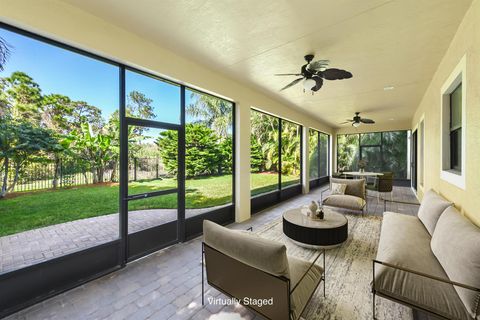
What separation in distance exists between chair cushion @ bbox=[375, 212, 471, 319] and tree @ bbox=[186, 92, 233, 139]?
3.33 meters

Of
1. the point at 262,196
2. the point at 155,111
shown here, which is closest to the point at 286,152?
the point at 262,196

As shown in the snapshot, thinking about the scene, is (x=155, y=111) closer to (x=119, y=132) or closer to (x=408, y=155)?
(x=119, y=132)

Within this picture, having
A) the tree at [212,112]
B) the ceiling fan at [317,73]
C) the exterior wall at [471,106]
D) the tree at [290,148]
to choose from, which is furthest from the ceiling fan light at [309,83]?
the tree at [290,148]

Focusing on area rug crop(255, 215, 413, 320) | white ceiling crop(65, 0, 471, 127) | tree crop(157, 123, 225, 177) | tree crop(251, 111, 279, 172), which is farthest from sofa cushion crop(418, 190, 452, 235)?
tree crop(251, 111, 279, 172)

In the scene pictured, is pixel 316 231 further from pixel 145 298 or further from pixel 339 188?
pixel 339 188

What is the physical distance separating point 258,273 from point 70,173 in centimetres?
257

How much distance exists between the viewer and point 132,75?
2.77 meters

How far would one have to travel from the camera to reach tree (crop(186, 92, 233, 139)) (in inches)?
145

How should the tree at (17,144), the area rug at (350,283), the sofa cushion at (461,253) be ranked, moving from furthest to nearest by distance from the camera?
1. the tree at (17,144)
2. the area rug at (350,283)
3. the sofa cushion at (461,253)

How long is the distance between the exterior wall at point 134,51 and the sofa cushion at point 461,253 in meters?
3.09

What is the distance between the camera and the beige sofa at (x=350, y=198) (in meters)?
4.42

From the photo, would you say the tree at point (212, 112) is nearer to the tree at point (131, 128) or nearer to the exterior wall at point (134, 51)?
the exterior wall at point (134, 51)

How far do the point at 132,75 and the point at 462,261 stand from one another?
3871 mm

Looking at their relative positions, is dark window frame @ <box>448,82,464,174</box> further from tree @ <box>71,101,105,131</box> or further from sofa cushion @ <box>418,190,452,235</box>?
tree @ <box>71,101,105,131</box>
